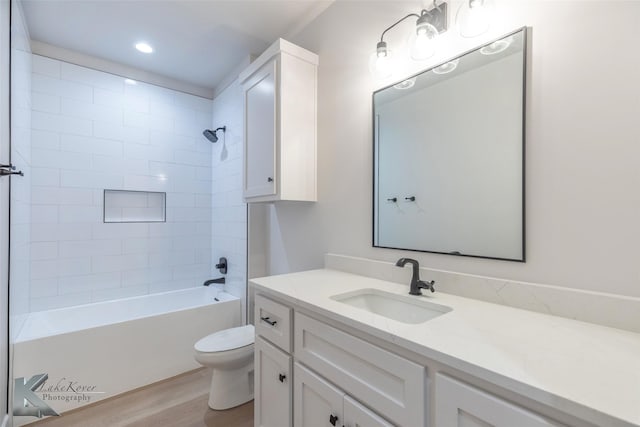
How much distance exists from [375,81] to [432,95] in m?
0.37

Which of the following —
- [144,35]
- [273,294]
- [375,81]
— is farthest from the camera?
[144,35]

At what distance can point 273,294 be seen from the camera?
1322 mm

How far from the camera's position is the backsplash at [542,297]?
0.83 meters

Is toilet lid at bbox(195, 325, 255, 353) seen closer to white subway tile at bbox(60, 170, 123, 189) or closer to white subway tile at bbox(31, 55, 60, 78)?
white subway tile at bbox(60, 170, 123, 189)

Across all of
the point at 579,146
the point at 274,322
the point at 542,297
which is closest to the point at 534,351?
the point at 542,297

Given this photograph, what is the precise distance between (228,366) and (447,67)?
79.8 inches

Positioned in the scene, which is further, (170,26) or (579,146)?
(170,26)

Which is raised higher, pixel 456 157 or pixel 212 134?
pixel 212 134

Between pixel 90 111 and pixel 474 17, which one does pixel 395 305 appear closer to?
pixel 474 17

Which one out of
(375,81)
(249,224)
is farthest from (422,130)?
(249,224)

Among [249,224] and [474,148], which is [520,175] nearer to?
[474,148]

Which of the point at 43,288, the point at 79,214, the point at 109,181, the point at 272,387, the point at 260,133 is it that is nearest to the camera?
the point at 272,387

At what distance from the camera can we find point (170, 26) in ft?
6.89

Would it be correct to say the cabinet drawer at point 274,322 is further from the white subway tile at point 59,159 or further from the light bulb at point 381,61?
the white subway tile at point 59,159
